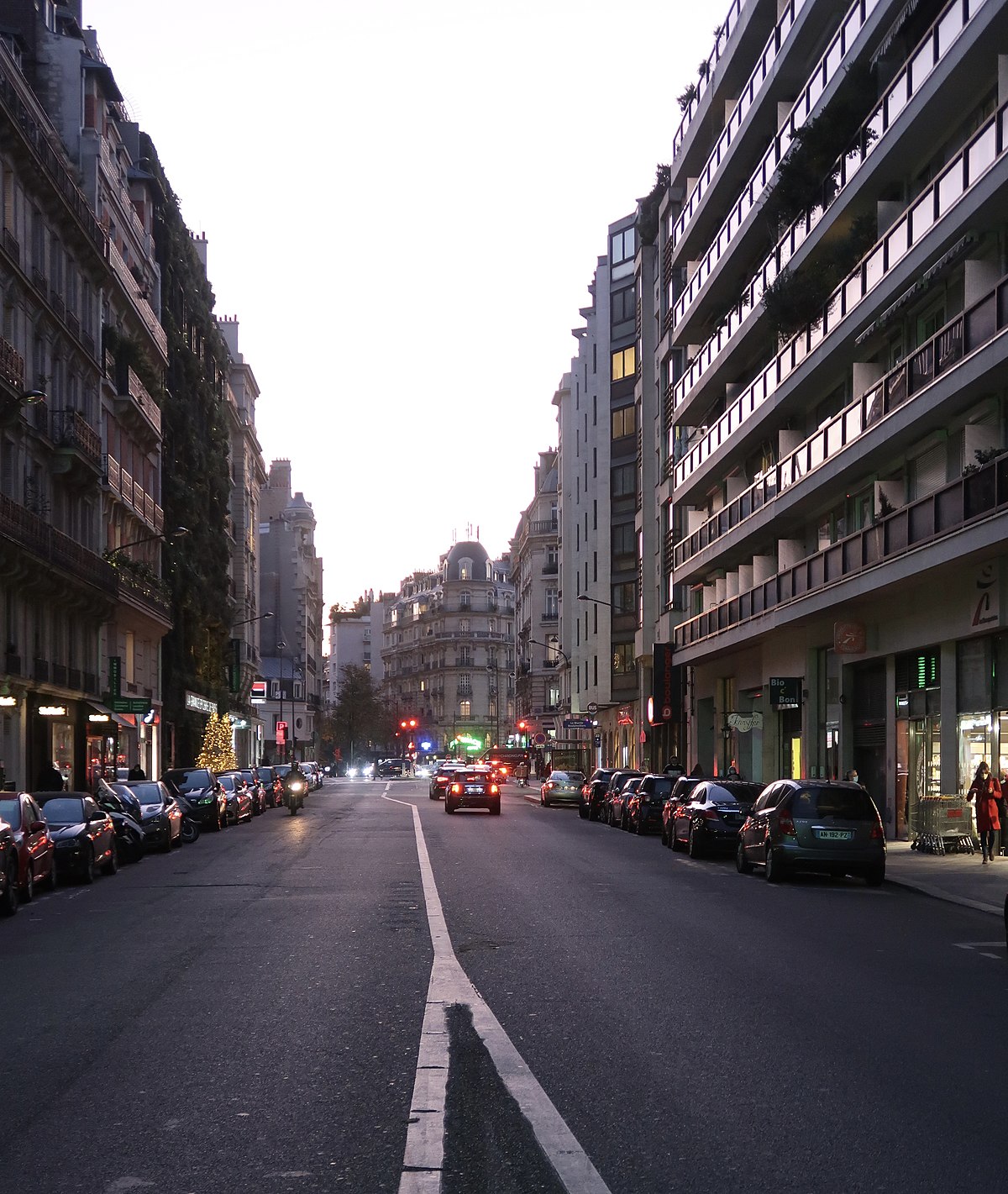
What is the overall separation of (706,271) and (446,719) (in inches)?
4670

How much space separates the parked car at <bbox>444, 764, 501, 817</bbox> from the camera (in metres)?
50.4

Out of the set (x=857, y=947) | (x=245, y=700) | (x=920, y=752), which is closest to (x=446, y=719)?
(x=245, y=700)

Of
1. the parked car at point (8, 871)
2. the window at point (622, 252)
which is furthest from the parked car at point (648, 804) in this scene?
the window at point (622, 252)

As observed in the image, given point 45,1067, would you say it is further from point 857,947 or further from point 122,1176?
point 857,947

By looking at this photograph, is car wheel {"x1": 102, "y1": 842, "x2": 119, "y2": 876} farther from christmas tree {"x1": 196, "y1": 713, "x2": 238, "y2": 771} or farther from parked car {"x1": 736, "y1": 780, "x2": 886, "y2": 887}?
christmas tree {"x1": 196, "y1": 713, "x2": 238, "y2": 771}

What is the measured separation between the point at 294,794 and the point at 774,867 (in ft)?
105

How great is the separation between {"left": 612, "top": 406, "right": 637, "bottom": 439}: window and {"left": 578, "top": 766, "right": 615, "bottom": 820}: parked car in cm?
2849

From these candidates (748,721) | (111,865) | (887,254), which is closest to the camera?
(111,865)

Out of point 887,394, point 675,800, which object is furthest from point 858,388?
point 675,800

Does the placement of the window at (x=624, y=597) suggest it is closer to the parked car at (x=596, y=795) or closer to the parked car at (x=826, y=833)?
the parked car at (x=596, y=795)

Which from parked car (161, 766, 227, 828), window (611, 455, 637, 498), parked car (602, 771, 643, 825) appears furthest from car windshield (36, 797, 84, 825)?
window (611, 455, 637, 498)

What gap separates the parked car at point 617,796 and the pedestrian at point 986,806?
1713cm

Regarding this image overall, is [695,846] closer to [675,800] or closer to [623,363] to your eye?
[675,800]

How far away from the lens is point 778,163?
36812 mm
